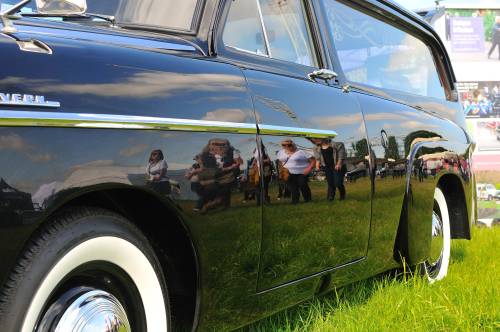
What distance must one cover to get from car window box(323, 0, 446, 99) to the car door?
0.32 metres

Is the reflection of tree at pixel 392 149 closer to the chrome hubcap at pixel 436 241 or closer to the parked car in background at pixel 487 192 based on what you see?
the chrome hubcap at pixel 436 241

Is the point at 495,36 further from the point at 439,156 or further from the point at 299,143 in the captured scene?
the point at 299,143

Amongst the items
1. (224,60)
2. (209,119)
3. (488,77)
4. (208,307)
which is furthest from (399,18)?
(488,77)

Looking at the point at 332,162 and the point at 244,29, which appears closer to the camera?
the point at 244,29

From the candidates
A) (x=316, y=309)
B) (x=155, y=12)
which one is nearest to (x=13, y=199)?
(x=155, y=12)

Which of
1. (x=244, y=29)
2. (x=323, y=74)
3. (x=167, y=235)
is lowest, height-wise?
(x=167, y=235)

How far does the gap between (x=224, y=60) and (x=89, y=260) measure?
40.5 inches

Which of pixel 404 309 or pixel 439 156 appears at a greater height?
pixel 439 156

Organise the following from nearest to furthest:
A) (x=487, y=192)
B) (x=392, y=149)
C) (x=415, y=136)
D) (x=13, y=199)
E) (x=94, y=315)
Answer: (x=13, y=199) < (x=94, y=315) < (x=392, y=149) < (x=415, y=136) < (x=487, y=192)

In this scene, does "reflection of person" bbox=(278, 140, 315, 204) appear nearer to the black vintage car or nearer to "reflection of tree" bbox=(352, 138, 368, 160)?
the black vintage car

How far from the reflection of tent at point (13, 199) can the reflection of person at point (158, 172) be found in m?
0.42

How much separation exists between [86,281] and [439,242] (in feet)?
10.1

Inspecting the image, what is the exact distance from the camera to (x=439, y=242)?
4.26m

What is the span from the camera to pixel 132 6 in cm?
259
